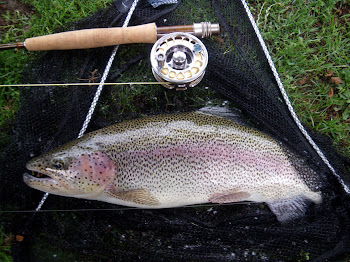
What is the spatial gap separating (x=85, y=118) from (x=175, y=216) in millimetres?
1227

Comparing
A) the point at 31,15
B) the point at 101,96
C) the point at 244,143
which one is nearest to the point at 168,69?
the point at 101,96

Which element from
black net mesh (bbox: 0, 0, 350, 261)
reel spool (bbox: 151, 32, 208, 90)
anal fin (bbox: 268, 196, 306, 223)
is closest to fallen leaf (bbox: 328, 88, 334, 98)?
black net mesh (bbox: 0, 0, 350, 261)

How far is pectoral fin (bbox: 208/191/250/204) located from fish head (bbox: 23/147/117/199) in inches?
35.3

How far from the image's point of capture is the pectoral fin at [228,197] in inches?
103

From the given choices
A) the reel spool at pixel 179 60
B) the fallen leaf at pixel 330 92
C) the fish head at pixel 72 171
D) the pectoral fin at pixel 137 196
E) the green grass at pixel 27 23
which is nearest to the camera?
the fish head at pixel 72 171

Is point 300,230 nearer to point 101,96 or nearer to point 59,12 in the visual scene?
point 101,96

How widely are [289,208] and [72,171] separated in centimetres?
192

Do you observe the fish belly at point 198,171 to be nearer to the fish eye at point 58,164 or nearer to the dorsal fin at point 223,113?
the dorsal fin at point 223,113

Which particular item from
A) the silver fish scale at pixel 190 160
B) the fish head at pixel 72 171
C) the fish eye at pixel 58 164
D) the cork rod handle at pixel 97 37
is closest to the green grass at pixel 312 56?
the silver fish scale at pixel 190 160

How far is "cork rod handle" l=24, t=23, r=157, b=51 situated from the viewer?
272 cm

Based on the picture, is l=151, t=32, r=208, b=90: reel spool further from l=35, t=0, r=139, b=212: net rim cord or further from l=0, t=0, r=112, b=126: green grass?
l=0, t=0, r=112, b=126: green grass

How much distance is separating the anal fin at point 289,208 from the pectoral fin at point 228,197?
→ 36 cm

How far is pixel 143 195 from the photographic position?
2.56 metres

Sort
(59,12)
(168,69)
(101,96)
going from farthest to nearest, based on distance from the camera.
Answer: (59,12)
(101,96)
(168,69)
